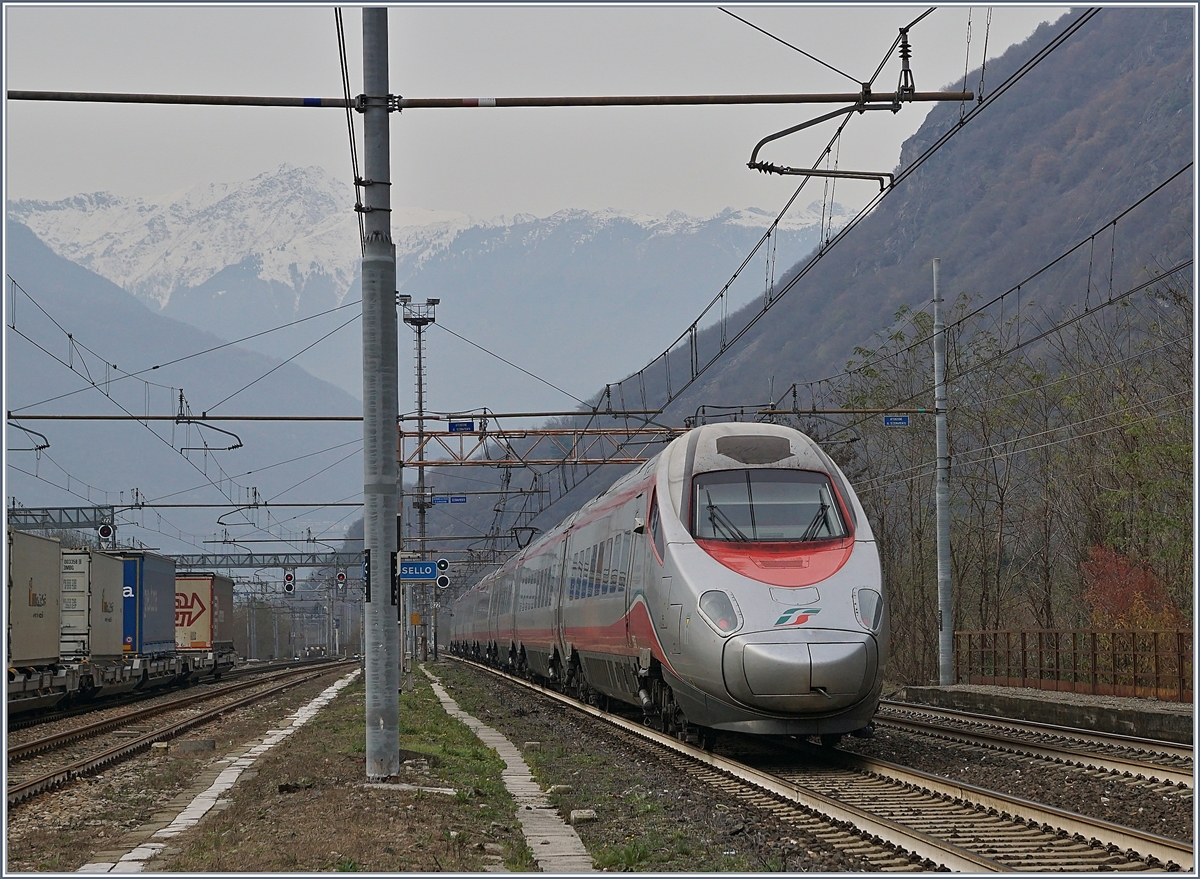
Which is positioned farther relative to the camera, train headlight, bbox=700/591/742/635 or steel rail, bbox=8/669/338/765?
steel rail, bbox=8/669/338/765

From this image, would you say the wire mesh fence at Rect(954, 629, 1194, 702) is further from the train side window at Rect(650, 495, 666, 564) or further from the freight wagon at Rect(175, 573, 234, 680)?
the freight wagon at Rect(175, 573, 234, 680)

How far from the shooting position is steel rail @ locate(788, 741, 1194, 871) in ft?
31.5

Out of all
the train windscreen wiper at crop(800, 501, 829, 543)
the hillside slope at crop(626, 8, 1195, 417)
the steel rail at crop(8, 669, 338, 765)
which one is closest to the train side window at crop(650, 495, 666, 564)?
the train windscreen wiper at crop(800, 501, 829, 543)

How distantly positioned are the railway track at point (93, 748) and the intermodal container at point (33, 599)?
2046 mm

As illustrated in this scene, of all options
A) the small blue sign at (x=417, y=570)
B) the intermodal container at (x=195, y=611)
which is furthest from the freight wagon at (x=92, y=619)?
the small blue sign at (x=417, y=570)

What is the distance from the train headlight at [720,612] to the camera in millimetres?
15219

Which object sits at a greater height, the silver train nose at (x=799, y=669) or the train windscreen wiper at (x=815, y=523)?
the train windscreen wiper at (x=815, y=523)

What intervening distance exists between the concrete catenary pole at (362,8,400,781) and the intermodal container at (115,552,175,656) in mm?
26990

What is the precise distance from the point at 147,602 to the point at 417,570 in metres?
28.8

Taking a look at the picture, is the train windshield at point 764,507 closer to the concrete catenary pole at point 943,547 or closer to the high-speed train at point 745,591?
the high-speed train at point 745,591

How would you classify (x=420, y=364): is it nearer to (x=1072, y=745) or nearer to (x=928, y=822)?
(x=1072, y=745)

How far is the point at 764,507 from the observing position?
661 inches

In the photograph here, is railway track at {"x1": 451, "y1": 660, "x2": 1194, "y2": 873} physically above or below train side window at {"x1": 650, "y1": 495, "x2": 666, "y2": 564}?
below

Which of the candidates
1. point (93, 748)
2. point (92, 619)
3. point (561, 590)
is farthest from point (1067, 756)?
point (92, 619)
